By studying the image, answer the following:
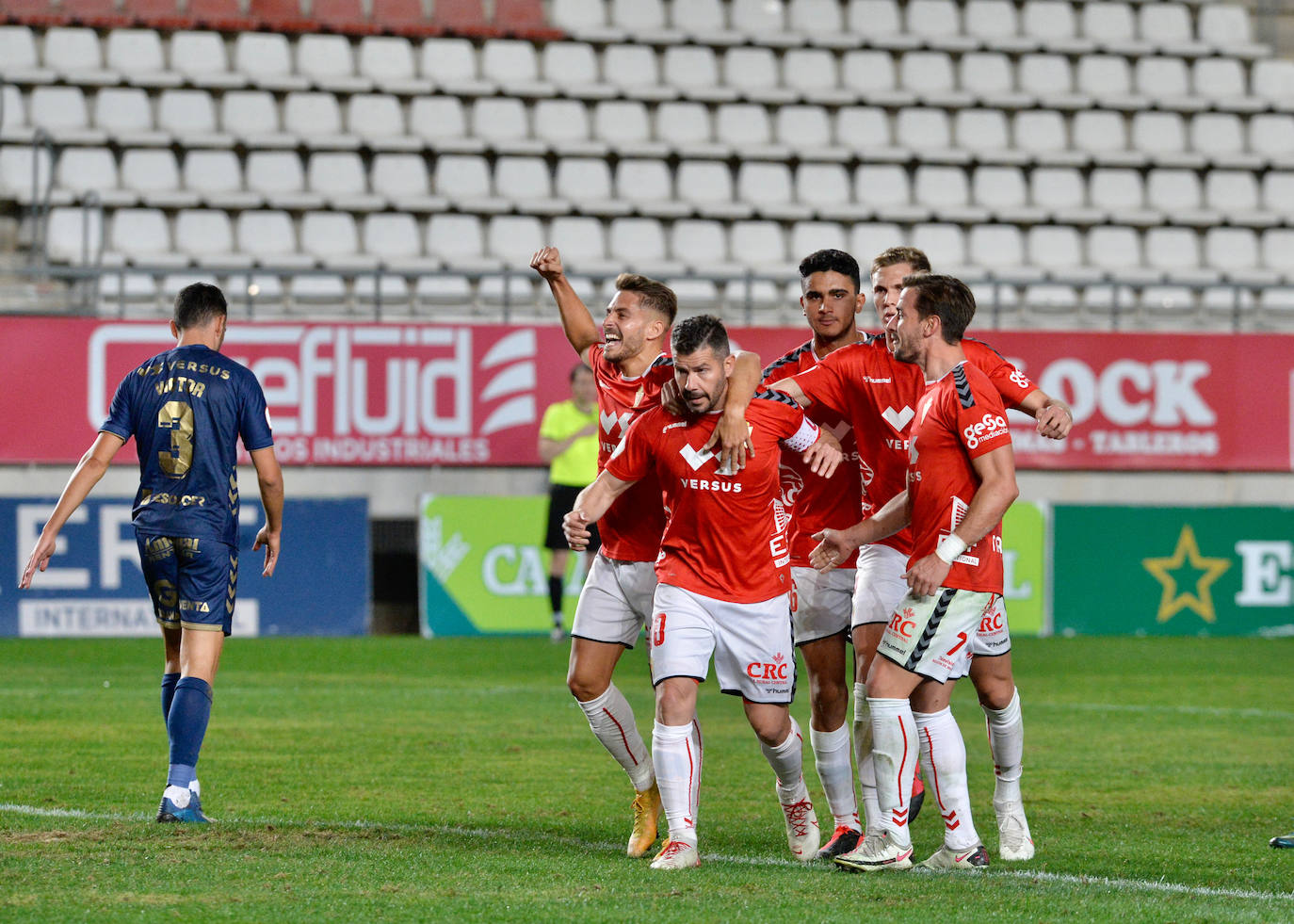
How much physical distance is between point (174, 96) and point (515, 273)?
5.92 metres

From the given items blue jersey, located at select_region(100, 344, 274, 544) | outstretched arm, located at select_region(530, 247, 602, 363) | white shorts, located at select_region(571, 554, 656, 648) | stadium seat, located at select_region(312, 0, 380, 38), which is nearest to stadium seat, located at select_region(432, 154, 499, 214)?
stadium seat, located at select_region(312, 0, 380, 38)

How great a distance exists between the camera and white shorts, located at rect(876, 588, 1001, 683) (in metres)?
5.38

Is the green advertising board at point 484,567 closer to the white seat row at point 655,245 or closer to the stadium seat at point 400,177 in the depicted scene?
the white seat row at point 655,245

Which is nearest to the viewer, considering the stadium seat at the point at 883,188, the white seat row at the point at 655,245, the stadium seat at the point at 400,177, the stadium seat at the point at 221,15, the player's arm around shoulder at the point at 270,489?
the player's arm around shoulder at the point at 270,489

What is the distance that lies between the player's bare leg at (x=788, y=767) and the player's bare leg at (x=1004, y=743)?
681 mm

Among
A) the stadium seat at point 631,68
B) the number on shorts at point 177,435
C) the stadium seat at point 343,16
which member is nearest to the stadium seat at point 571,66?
the stadium seat at point 631,68

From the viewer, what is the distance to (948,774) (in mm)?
5543

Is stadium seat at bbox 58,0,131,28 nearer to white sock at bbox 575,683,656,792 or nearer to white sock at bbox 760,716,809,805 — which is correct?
white sock at bbox 575,683,656,792

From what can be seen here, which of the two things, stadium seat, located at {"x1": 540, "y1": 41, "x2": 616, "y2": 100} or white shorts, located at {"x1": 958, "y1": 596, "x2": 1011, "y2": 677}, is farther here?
stadium seat, located at {"x1": 540, "y1": 41, "x2": 616, "y2": 100}

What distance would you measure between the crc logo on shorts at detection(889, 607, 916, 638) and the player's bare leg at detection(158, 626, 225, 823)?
2.59 meters

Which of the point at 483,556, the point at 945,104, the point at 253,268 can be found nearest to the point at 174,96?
the point at 253,268

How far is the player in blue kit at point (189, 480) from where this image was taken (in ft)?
20.4

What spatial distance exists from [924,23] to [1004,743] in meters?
16.7

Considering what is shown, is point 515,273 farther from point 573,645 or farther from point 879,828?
Result: point 879,828
